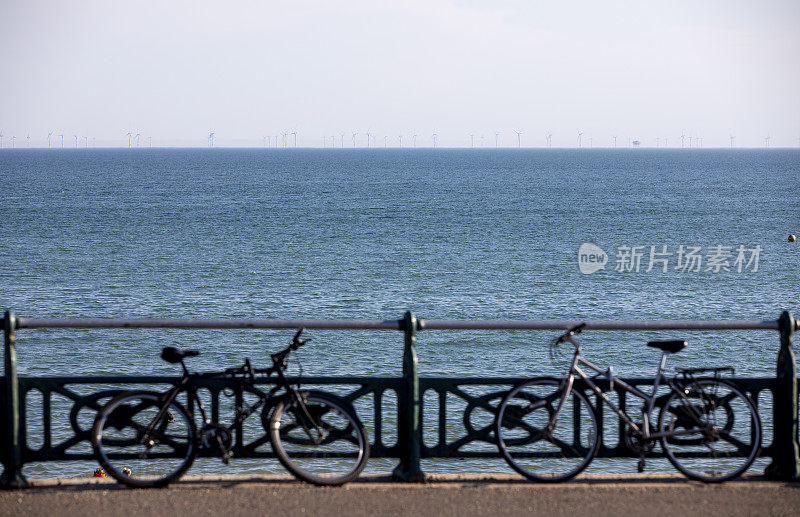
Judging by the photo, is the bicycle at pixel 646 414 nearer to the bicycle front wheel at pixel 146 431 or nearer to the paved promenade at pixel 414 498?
the paved promenade at pixel 414 498

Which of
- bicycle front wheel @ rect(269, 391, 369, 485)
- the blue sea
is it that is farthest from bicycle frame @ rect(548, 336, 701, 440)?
the blue sea

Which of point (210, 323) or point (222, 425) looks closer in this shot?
point (210, 323)

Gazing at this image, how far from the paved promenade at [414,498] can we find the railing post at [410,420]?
136 millimetres

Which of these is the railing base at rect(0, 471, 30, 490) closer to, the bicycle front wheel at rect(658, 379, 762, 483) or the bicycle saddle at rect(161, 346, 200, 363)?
the bicycle saddle at rect(161, 346, 200, 363)

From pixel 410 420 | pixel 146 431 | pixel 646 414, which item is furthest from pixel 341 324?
pixel 646 414

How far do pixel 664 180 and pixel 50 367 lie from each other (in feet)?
493

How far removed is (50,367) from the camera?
3591 cm

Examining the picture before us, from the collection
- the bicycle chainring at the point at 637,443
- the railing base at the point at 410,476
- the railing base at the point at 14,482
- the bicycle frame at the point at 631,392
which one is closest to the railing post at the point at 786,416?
the bicycle frame at the point at 631,392

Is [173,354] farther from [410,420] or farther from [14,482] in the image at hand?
[410,420]

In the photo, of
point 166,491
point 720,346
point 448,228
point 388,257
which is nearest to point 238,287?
point 388,257

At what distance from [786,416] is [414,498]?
2780 millimetres

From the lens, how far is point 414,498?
595cm

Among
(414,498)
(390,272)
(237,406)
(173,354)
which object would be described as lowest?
(390,272)

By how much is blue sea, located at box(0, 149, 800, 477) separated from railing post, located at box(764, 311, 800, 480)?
1797cm
